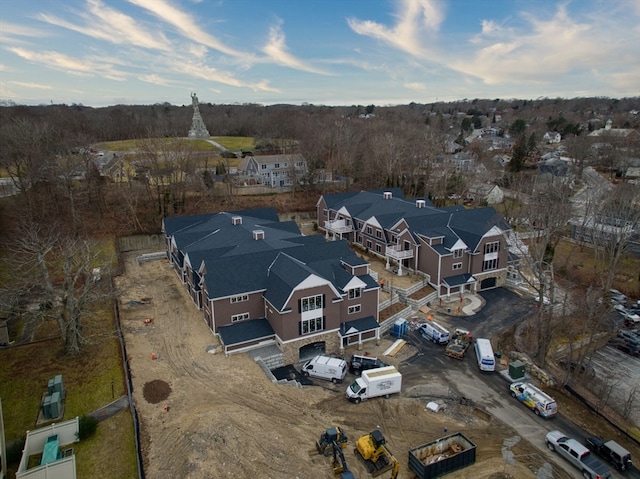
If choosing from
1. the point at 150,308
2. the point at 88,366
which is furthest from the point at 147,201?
the point at 88,366

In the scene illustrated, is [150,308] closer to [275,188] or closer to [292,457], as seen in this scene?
[292,457]

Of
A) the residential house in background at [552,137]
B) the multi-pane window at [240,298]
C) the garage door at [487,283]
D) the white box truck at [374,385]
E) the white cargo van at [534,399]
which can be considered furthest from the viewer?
the residential house in background at [552,137]

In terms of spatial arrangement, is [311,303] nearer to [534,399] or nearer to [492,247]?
[534,399]

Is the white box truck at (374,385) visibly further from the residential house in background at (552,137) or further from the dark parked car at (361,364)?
the residential house in background at (552,137)

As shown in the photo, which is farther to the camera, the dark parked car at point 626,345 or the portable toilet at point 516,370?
the dark parked car at point 626,345

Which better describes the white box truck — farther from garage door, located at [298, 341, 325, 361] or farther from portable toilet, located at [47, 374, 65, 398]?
portable toilet, located at [47, 374, 65, 398]

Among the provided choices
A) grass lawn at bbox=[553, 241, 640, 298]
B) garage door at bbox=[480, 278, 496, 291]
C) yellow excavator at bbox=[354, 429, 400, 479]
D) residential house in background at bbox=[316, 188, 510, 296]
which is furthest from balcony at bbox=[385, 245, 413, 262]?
yellow excavator at bbox=[354, 429, 400, 479]

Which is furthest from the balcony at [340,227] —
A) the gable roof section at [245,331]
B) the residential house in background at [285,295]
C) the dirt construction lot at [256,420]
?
the gable roof section at [245,331]
